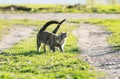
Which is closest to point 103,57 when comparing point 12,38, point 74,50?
point 74,50

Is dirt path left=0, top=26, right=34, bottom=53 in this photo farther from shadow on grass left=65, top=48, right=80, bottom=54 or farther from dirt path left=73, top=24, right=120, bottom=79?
shadow on grass left=65, top=48, right=80, bottom=54

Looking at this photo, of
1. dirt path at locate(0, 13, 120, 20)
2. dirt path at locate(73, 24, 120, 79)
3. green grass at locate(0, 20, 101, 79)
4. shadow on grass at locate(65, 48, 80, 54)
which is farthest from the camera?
dirt path at locate(0, 13, 120, 20)

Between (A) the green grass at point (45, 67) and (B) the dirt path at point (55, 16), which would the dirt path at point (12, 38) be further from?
(B) the dirt path at point (55, 16)

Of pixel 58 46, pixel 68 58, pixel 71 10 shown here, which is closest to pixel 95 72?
pixel 68 58

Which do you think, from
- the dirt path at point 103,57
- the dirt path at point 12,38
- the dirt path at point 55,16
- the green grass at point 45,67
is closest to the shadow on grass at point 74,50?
the dirt path at point 103,57

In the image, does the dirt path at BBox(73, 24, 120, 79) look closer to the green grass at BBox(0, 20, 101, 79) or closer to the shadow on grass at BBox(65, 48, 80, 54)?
the shadow on grass at BBox(65, 48, 80, 54)

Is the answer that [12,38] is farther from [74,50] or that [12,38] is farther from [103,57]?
[103,57]

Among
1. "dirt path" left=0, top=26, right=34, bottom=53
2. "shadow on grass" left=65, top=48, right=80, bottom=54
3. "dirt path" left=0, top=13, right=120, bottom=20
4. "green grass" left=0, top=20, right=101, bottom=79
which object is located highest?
"green grass" left=0, top=20, right=101, bottom=79

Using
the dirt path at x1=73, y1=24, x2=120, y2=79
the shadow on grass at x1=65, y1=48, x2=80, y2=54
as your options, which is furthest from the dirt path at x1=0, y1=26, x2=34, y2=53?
the shadow on grass at x1=65, y1=48, x2=80, y2=54

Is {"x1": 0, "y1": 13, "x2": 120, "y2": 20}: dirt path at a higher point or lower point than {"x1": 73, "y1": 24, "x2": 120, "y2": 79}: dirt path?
lower

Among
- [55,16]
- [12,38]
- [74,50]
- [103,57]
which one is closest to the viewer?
[103,57]

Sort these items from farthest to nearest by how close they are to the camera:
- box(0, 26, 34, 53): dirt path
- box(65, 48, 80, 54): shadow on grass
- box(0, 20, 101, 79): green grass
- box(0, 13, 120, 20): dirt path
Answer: box(0, 13, 120, 20): dirt path → box(0, 26, 34, 53): dirt path → box(65, 48, 80, 54): shadow on grass → box(0, 20, 101, 79): green grass

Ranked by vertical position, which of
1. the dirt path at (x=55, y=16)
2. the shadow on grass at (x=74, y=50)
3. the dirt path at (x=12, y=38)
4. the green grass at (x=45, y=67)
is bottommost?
the dirt path at (x=55, y=16)

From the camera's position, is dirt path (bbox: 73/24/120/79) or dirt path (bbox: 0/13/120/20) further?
dirt path (bbox: 0/13/120/20)
